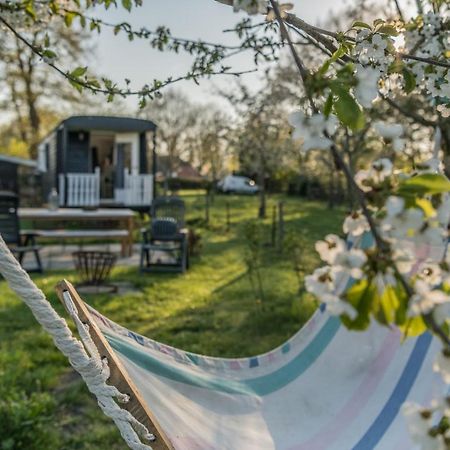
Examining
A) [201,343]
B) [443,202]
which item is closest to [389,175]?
[443,202]

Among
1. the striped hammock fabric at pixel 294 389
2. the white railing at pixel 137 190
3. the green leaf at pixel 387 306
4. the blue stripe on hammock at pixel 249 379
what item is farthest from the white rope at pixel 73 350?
the white railing at pixel 137 190

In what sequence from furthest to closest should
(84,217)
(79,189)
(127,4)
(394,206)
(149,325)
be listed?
→ (79,189) < (84,217) < (149,325) < (127,4) < (394,206)

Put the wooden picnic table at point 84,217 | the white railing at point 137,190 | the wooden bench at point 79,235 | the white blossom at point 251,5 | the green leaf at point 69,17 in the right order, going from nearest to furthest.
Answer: the white blossom at point 251,5, the green leaf at point 69,17, the wooden bench at point 79,235, the wooden picnic table at point 84,217, the white railing at point 137,190

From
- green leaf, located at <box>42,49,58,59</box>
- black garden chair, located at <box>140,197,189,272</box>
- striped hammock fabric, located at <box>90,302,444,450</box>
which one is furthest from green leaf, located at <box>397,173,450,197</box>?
black garden chair, located at <box>140,197,189,272</box>

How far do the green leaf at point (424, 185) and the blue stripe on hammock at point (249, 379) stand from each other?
4.63 feet

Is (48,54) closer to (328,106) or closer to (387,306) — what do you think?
(328,106)

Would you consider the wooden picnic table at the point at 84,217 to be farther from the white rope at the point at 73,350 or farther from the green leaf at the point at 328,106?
the green leaf at the point at 328,106

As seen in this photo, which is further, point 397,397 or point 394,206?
point 397,397

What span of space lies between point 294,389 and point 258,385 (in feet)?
0.56

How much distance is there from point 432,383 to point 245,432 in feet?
2.61

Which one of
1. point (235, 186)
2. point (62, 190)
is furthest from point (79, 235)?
point (235, 186)

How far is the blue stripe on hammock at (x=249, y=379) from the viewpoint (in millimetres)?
2004

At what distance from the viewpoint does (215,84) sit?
14.2 m

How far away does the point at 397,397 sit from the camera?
7.62 ft
